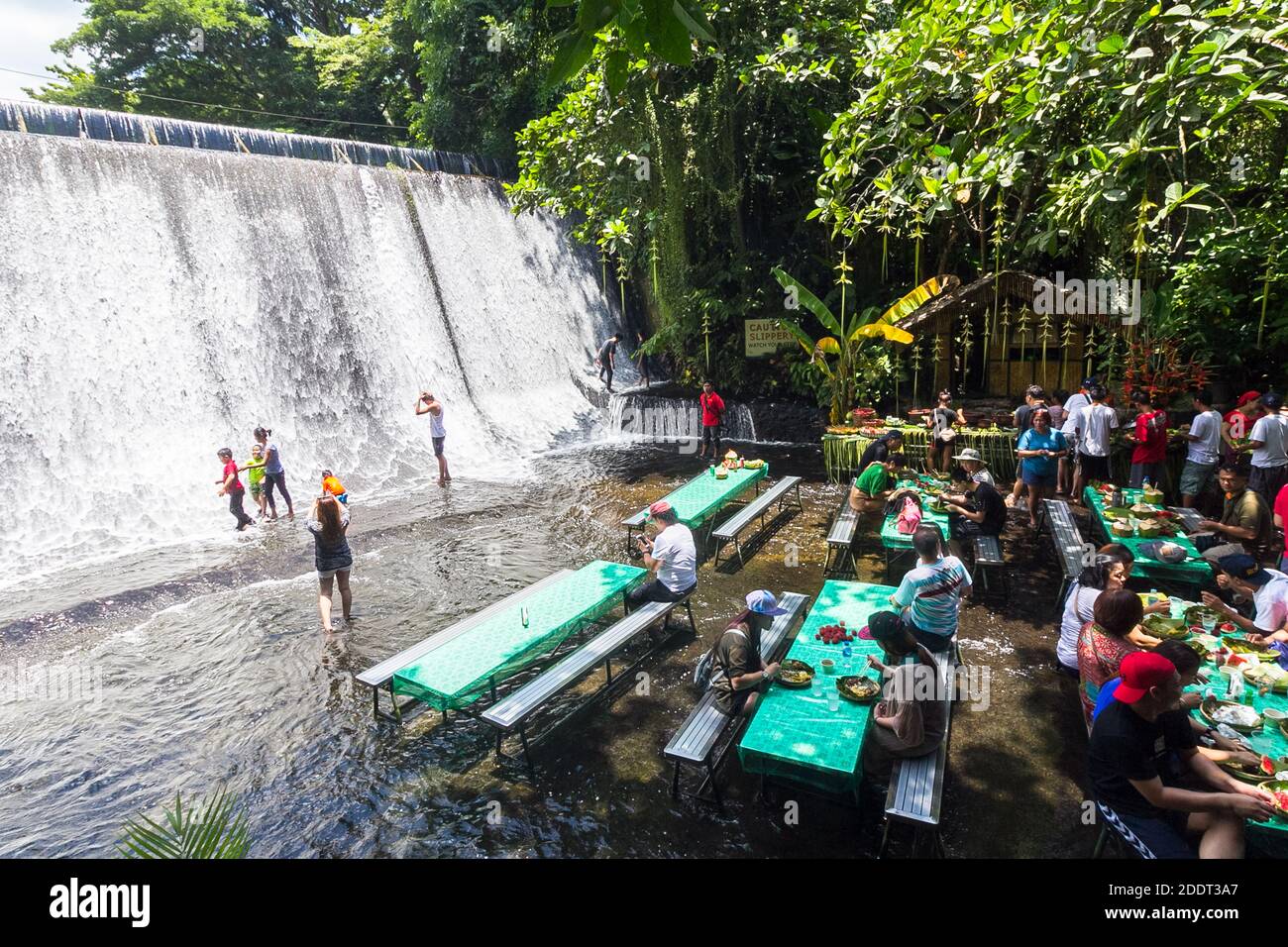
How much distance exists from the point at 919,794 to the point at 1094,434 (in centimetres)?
760

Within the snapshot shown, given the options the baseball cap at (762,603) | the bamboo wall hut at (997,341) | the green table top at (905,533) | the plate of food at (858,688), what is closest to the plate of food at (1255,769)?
the plate of food at (858,688)

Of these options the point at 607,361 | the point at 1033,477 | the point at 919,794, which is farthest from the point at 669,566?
the point at 607,361

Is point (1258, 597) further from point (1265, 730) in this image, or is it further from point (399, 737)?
point (399, 737)

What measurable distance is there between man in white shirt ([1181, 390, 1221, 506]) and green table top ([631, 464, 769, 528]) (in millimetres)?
5601

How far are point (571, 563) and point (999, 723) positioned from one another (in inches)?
210

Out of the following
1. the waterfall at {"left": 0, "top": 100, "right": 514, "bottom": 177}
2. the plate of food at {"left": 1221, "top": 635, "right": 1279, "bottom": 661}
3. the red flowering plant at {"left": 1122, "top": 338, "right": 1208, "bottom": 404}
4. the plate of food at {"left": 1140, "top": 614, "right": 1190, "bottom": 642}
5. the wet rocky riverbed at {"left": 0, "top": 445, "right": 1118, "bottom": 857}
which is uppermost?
the waterfall at {"left": 0, "top": 100, "right": 514, "bottom": 177}

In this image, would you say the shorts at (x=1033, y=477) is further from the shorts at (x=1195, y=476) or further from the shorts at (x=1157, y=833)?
the shorts at (x=1157, y=833)

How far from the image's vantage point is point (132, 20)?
94.9 ft

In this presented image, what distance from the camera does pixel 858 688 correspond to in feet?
15.7

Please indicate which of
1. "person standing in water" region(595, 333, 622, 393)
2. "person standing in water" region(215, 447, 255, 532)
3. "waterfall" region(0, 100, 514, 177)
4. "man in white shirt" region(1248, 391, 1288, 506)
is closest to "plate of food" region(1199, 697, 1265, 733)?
"man in white shirt" region(1248, 391, 1288, 506)

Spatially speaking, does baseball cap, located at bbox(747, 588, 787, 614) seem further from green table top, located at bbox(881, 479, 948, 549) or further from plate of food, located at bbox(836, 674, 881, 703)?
green table top, located at bbox(881, 479, 948, 549)

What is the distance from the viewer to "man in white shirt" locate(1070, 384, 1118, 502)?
9531mm

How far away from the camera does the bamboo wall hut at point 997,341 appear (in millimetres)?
12500

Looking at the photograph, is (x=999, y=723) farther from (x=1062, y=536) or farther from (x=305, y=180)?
A: (x=305, y=180)
